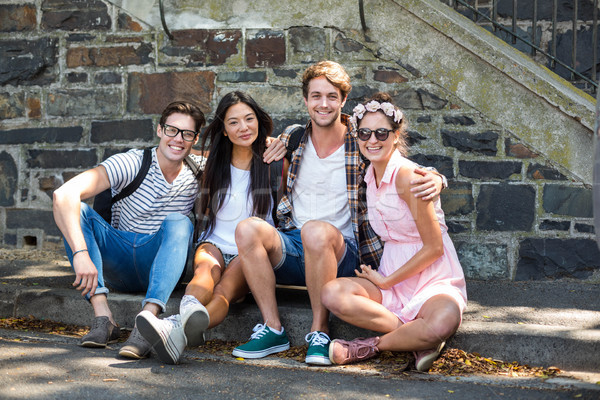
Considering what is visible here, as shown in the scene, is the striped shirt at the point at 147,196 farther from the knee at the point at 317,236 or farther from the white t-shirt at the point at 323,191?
the knee at the point at 317,236

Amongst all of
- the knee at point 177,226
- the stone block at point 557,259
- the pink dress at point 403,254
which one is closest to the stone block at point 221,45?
the knee at point 177,226

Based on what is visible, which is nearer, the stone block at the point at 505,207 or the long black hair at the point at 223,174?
the long black hair at the point at 223,174

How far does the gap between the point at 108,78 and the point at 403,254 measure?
2619 mm

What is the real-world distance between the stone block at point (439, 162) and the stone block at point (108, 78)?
214cm

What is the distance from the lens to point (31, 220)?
477cm

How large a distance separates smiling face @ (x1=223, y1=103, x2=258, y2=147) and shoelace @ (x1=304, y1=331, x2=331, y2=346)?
114cm

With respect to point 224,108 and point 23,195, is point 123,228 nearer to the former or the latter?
point 224,108

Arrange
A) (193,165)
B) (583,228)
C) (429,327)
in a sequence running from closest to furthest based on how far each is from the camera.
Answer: (429,327), (193,165), (583,228)

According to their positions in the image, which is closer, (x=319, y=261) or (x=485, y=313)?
(x=319, y=261)

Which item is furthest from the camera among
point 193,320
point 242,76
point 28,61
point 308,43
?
point 28,61

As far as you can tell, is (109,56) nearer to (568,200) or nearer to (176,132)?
(176,132)

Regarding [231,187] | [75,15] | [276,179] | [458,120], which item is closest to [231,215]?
[231,187]

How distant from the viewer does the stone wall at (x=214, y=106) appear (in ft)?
13.4

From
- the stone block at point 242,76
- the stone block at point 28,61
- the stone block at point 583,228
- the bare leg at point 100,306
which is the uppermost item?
the stone block at point 28,61
